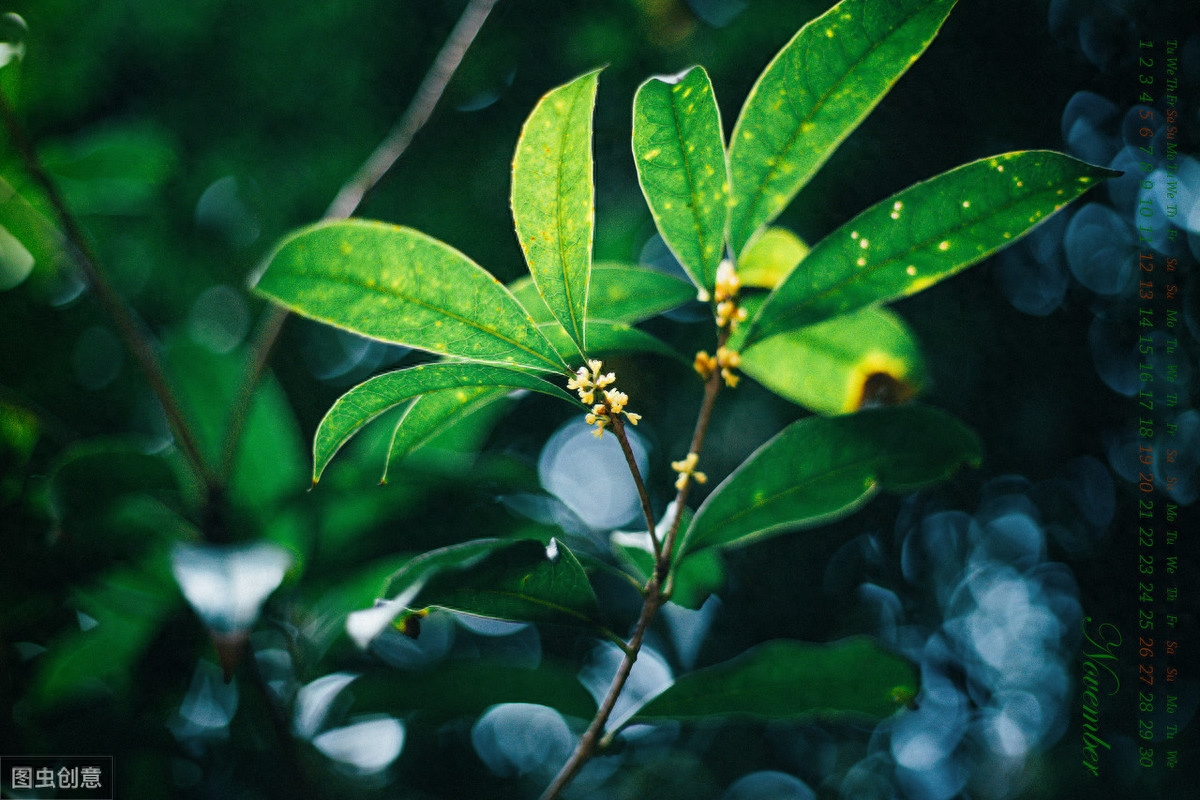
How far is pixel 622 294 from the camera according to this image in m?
0.76

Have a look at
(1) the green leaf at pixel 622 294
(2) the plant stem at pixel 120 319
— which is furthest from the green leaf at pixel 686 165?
(2) the plant stem at pixel 120 319

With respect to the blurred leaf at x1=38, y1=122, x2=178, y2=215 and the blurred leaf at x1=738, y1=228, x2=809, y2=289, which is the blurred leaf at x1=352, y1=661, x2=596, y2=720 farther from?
the blurred leaf at x1=38, y1=122, x2=178, y2=215

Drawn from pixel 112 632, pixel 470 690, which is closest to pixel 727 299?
pixel 470 690

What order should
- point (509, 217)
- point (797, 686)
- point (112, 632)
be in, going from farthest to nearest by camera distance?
point (509, 217) < point (112, 632) < point (797, 686)

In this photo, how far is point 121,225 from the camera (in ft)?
5.41

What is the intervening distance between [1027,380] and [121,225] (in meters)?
2.20

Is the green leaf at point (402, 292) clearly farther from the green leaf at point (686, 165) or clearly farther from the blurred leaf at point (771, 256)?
the blurred leaf at point (771, 256)

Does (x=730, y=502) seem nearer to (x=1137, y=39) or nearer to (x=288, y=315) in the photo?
(x=288, y=315)

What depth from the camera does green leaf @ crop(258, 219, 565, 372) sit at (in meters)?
0.55

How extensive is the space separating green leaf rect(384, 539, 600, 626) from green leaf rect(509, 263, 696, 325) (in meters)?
0.28

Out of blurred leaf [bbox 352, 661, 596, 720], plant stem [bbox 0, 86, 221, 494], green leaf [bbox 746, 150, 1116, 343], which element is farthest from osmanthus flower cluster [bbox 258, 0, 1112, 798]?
plant stem [bbox 0, 86, 221, 494]

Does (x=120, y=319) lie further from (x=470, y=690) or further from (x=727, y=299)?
(x=727, y=299)

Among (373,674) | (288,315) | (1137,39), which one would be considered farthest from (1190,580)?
(288,315)

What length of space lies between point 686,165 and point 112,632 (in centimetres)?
92
